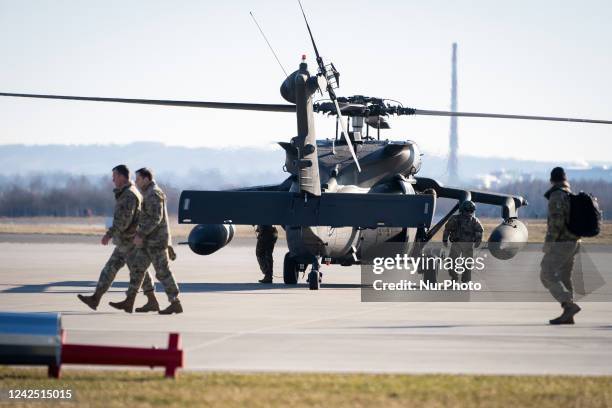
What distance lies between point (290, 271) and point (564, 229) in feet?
35.4

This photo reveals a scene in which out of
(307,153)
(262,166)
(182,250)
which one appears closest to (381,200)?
(307,153)

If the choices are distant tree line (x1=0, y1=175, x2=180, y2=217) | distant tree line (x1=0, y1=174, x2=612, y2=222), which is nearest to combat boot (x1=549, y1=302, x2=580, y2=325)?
distant tree line (x1=0, y1=174, x2=612, y2=222)

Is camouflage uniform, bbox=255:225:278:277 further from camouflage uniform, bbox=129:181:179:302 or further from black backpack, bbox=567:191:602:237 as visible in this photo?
black backpack, bbox=567:191:602:237

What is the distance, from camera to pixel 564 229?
1889 cm

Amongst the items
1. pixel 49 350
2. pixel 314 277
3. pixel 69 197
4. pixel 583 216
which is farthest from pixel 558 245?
pixel 69 197

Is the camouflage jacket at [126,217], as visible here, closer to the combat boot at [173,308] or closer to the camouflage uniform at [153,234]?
the camouflage uniform at [153,234]

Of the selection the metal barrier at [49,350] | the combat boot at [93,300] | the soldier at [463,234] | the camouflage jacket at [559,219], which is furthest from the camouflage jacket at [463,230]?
the metal barrier at [49,350]

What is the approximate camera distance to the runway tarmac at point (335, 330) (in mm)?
14312

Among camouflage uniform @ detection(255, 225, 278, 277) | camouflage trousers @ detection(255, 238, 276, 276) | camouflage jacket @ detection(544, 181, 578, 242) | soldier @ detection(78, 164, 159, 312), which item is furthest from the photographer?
camouflage trousers @ detection(255, 238, 276, 276)

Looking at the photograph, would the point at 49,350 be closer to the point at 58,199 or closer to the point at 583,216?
the point at 583,216

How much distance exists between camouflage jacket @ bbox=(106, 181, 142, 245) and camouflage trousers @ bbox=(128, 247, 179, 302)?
0.92 ft

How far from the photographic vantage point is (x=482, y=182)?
13538 cm

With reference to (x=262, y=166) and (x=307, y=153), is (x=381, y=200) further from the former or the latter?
(x=262, y=166)

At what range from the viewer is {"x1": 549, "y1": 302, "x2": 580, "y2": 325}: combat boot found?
62.8 ft
